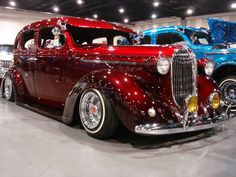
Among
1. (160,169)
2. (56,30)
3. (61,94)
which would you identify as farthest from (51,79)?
(160,169)

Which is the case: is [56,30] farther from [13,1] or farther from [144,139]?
[13,1]

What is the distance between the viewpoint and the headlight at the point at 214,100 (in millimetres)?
3566

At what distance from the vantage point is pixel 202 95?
3580 mm

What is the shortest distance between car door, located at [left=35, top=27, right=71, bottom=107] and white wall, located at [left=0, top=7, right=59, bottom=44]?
11286mm

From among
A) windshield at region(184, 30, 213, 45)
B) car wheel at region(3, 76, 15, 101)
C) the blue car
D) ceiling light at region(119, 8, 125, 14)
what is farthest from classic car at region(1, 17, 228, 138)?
ceiling light at region(119, 8, 125, 14)

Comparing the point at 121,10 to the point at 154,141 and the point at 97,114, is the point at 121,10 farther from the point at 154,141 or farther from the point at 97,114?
the point at 154,141

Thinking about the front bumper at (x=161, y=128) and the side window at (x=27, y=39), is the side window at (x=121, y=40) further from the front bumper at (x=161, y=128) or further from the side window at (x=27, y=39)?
the front bumper at (x=161, y=128)

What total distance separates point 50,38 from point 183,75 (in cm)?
234

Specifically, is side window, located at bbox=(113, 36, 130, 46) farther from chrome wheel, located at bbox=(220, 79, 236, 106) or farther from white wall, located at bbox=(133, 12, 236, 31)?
white wall, located at bbox=(133, 12, 236, 31)

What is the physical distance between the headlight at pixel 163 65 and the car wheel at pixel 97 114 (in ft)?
2.20

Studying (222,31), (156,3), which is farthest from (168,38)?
(156,3)

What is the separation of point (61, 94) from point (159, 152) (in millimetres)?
1792

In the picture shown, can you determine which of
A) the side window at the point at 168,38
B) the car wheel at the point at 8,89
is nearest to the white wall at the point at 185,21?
the side window at the point at 168,38

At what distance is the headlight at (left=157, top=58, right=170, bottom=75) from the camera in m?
3.16
